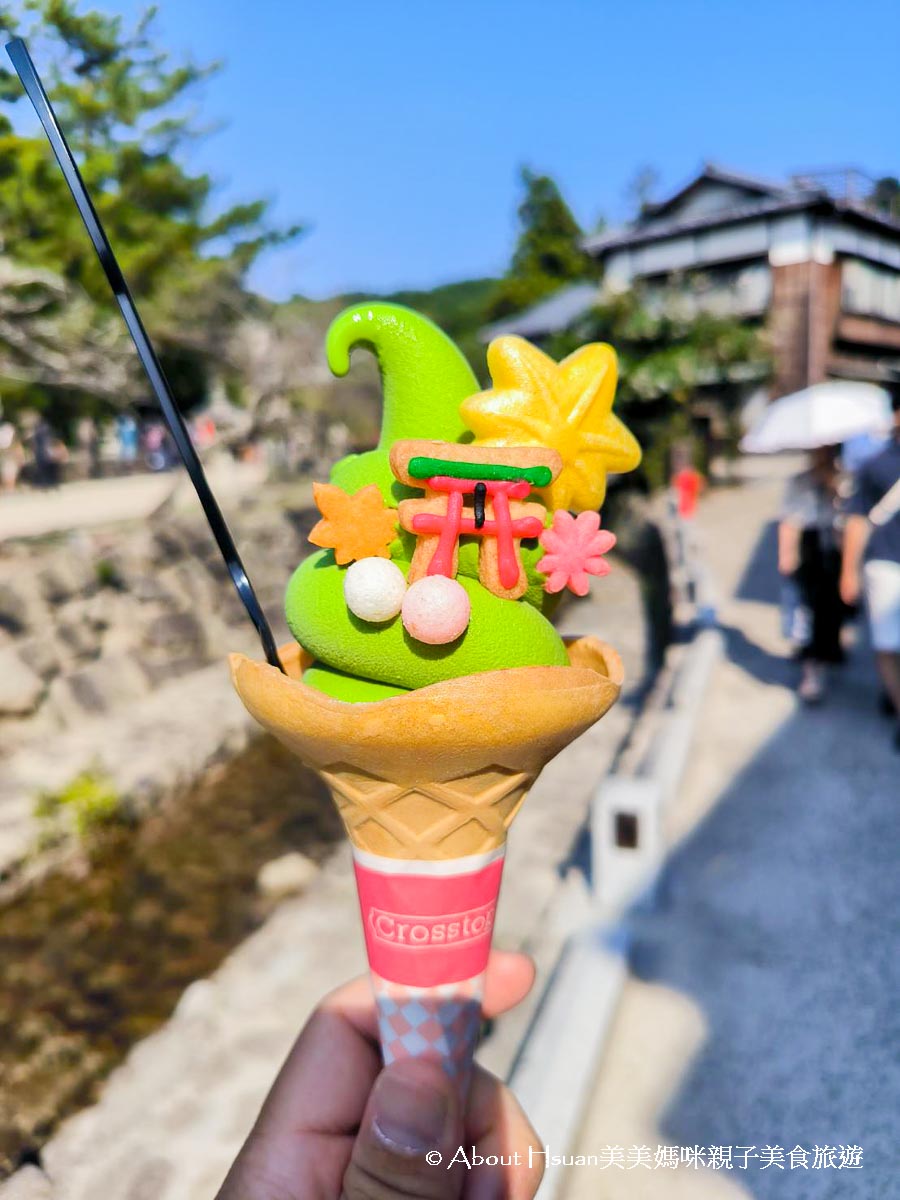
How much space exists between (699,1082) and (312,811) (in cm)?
511

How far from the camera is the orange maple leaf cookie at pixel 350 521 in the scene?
5.46 feet

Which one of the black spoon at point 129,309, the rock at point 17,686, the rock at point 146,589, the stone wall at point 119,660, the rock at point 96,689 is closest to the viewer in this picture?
the black spoon at point 129,309

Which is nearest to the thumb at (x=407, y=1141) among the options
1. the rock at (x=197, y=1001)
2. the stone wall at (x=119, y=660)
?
the rock at (x=197, y=1001)

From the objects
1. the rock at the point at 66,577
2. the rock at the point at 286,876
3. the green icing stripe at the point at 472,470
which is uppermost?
the green icing stripe at the point at 472,470

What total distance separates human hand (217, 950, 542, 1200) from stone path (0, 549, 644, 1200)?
217cm

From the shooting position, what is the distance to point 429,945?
5.78ft

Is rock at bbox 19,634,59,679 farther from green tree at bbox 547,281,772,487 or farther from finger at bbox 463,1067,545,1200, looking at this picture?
green tree at bbox 547,281,772,487

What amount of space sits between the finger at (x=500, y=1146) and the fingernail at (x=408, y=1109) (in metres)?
0.32

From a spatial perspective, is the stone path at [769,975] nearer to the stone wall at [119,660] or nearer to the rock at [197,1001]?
the rock at [197,1001]

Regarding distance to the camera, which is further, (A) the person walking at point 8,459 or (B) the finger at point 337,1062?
(A) the person walking at point 8,459

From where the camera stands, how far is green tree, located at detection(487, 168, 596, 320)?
43.2 meters

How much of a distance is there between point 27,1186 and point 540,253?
45.9m

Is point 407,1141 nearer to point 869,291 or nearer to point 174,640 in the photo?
point 174,640

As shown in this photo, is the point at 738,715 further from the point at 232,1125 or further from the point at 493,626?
the point at 493,626
